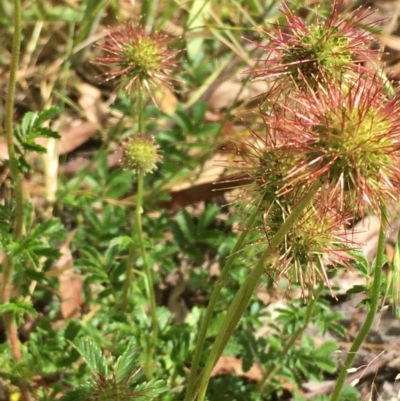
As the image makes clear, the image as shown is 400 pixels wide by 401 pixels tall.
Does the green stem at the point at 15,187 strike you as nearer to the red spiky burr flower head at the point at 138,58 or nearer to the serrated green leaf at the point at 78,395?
the red spiky burr flower head at the point at 138,58

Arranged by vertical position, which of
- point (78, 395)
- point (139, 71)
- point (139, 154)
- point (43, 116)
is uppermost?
point (139, 71)

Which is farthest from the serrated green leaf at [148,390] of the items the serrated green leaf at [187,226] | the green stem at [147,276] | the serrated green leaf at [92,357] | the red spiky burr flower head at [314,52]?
the serrated green leaf at [187,226]

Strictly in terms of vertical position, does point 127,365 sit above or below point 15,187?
below

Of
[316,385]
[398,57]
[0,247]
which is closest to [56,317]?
[0,247]

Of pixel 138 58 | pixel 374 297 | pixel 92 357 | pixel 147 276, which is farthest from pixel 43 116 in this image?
pixel 374 297

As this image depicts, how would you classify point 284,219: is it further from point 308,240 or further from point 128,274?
point 128,274

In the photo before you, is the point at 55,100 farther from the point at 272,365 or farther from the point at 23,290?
the point at 272,365
